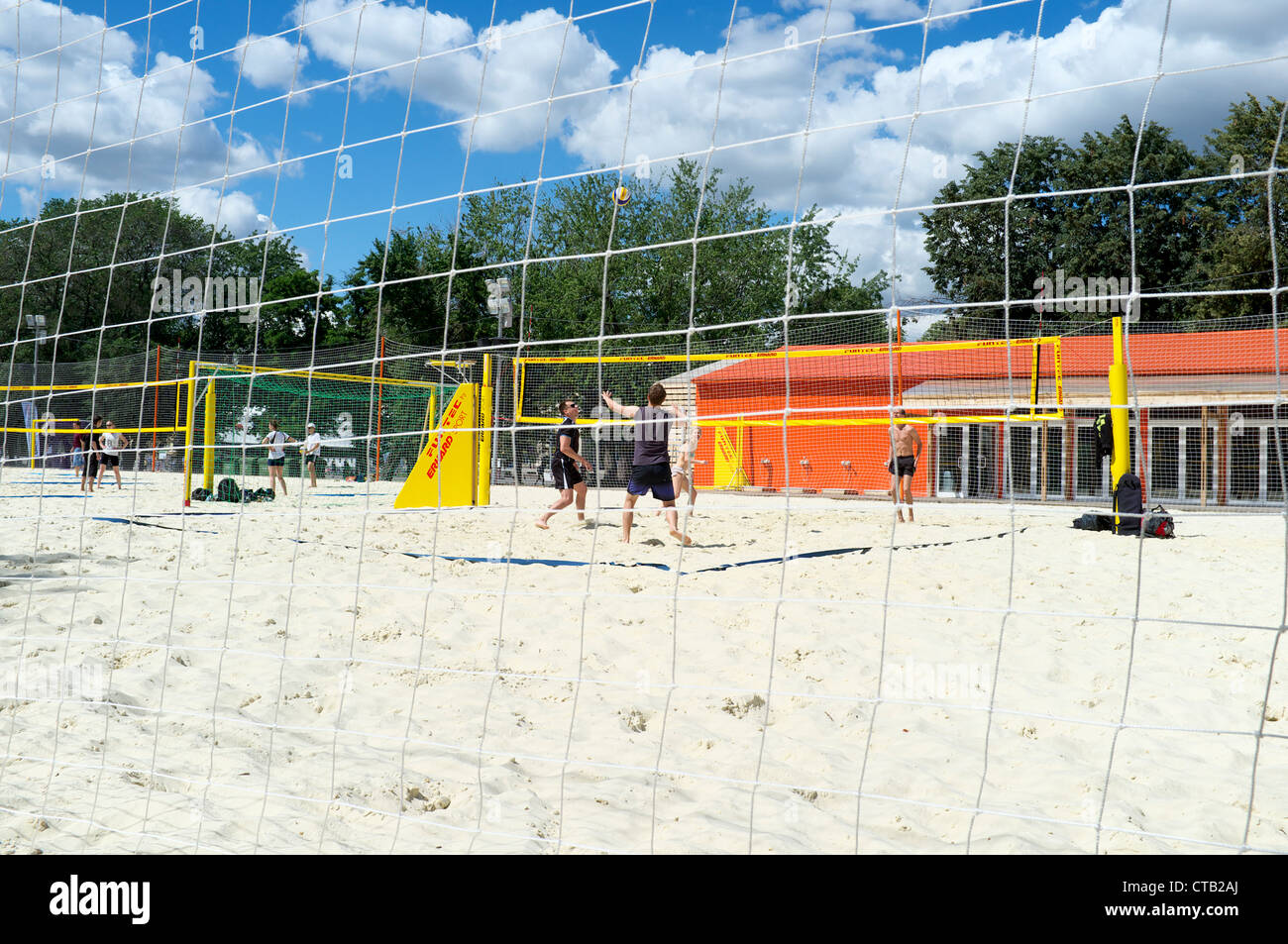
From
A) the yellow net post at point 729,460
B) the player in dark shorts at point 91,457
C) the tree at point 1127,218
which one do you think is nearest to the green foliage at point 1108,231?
the tree at point 1127,218

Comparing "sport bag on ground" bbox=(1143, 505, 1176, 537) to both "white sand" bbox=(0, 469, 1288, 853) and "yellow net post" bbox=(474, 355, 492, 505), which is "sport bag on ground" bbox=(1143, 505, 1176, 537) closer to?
"white sand" bbox=(0, 469, 1288, 853)

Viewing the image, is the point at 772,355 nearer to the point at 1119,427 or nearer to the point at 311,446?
the point at 1119,427

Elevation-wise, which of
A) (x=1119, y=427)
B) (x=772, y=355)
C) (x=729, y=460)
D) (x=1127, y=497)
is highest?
(x=772, y=355)

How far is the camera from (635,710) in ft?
10.1

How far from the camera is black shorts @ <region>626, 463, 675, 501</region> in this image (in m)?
6.27

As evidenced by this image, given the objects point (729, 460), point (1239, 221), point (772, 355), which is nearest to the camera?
point (1239, 221)

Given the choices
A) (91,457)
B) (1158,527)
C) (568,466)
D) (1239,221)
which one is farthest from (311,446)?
(91,457)

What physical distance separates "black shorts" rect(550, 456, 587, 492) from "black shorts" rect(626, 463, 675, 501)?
0.73 meters

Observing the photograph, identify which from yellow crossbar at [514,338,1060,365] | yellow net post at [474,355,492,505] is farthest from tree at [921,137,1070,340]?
yellow net post at [474,355,492,505]

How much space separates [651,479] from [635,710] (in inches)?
130

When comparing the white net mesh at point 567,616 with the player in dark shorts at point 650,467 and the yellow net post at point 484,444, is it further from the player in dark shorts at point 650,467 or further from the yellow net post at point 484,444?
the yellow net post at point 484,444

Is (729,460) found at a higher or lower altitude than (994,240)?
lower
